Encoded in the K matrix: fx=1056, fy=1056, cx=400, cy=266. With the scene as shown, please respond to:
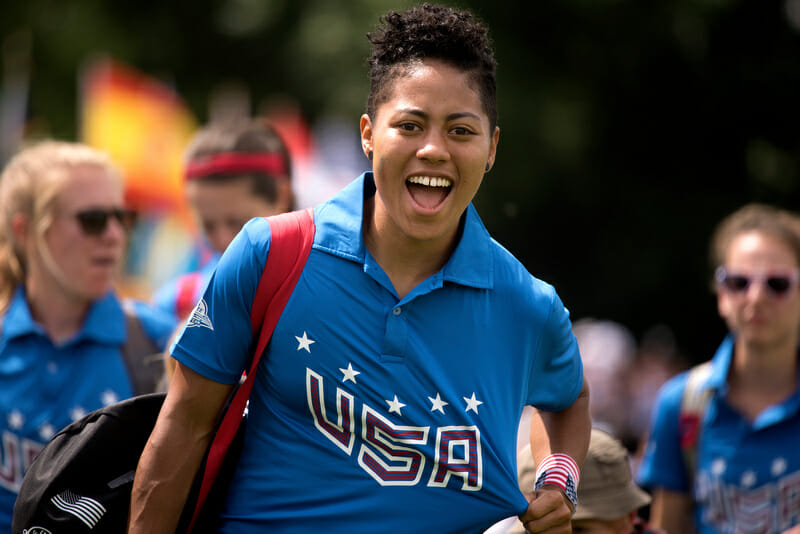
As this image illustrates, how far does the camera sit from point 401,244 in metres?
2.91

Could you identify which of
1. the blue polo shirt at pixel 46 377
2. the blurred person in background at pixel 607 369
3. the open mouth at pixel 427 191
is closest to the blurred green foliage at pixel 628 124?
the blurred person in background at pixel 607 369

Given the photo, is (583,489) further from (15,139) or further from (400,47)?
(15,139)

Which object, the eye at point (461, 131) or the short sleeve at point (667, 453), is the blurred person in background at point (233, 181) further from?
the eye at point (461, 131)

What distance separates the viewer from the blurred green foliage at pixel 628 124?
15.0m

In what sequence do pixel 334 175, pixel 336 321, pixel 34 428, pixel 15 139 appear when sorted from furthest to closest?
pixel 334 175 < pixel 15 139 < pixel 34 428 < pixel 336 321

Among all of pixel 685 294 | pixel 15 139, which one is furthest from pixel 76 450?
pixel 685 294

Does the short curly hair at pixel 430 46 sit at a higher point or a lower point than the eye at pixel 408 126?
higher

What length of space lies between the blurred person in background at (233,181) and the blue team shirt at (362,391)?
96.7 inches

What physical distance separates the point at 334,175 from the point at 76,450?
1033cm

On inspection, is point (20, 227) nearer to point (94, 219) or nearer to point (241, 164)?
point (94, 219)

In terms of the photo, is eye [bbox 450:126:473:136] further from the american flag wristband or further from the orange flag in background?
the orange flag in background

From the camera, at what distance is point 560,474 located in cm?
305

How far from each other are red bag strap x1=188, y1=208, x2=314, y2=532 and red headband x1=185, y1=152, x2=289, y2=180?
2558mm

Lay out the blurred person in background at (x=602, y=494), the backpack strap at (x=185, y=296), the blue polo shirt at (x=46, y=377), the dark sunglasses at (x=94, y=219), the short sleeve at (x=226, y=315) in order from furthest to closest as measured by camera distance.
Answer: the backpack strap at (x=185, y=296)
the dark sunglasses at (x=94, y=219)
the blue polo shirt at (x=46, y=377)
the blurred person in background at (x=602, y=494)
the short sleeve at (x=226, y=315)
